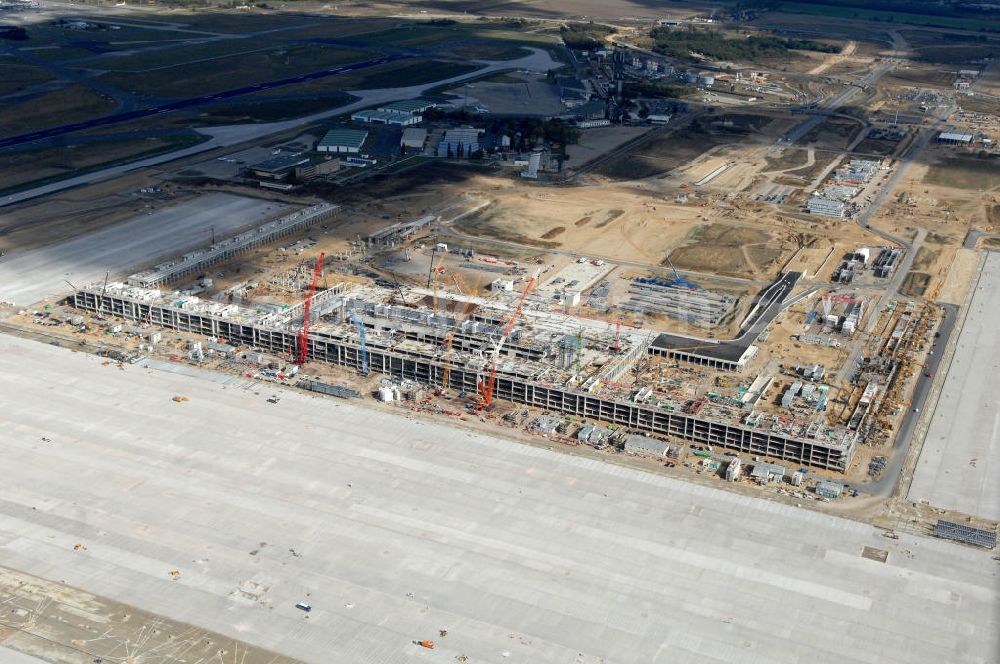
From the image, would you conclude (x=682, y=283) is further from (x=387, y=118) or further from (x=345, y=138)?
(x=387, y=118)

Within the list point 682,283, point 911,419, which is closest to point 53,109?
point 682,283

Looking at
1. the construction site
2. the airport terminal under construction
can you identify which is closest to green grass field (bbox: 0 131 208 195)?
the construction site

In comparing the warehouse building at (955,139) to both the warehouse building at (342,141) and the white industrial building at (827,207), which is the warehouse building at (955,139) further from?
the warehouse building at (342,141)

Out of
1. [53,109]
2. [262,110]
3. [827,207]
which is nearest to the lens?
[827,207]

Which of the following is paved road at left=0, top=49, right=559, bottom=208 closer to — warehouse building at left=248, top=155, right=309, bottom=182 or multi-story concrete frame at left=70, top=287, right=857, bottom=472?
warehouse building at left=248, top=155, right=309, bottom=182

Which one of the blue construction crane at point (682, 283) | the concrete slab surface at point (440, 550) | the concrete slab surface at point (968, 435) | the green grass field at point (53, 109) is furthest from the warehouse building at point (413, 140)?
the concrete slab surface at point (440, 550)
